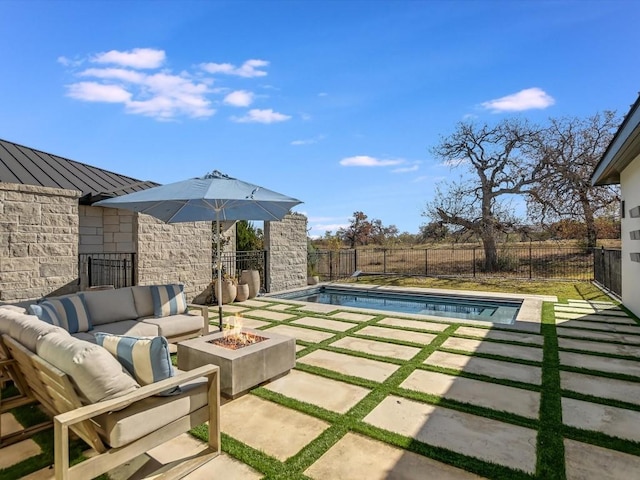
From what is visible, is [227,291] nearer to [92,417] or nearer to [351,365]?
[351,365]

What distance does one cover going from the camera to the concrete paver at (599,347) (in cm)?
486

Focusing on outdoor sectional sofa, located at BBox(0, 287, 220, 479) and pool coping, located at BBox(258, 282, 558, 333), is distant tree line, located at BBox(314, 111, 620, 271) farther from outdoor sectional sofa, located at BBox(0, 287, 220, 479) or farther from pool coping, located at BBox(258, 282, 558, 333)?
outdoor sectional sofa, located at BBox(0, 287, 220, 479)

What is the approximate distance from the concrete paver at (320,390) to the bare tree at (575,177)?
624 inches

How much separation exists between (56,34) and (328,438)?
844cm

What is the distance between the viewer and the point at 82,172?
912 centimetres

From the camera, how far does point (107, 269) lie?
26.6ft

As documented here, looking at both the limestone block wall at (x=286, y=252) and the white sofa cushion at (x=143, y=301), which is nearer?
the white sofa cushion at (x=143, y=301)

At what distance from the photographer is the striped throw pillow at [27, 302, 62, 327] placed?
378 cm

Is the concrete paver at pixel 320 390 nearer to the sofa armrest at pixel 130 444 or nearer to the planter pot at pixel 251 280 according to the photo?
the sofa armrest at pixel 130 444

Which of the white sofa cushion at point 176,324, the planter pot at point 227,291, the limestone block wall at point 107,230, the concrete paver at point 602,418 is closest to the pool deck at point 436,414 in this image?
the concrete paver at point 602,418

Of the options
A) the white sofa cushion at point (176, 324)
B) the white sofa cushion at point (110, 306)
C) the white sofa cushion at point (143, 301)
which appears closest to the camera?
the white sofa cushion at point (110, 306)

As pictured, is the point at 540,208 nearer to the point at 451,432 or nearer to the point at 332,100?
the point at 332,100

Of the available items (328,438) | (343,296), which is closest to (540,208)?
(343,296)

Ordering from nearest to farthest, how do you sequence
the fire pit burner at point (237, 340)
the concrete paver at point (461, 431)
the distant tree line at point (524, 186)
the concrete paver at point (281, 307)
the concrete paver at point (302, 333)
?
the concrete paver at point (461, 431) < the fire pit burner at point (237, 340) < the concrete paver at point (302, 333) < the concrete paver at point (281, 307) < the distant tree line at point (524, 186)
